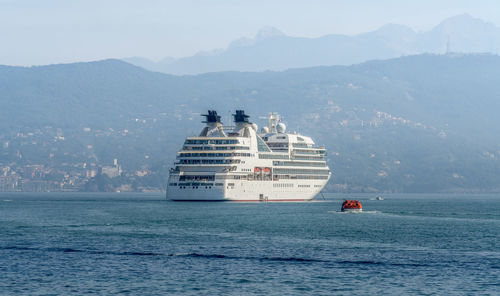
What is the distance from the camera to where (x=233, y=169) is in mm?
175375

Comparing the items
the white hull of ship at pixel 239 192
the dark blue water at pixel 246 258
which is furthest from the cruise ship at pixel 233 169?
the dark blue water at pixel 246 258

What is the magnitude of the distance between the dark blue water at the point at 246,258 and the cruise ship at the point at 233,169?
5803cm

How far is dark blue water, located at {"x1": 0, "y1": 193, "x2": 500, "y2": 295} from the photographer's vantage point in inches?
2231

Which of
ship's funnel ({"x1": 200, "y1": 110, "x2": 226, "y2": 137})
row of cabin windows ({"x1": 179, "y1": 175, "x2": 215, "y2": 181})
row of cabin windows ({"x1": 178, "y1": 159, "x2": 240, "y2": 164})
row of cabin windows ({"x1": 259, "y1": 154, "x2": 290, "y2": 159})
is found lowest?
row of cabin windows ({"x1": 179, "y1": 175, "x2": 215, "y2": 181})

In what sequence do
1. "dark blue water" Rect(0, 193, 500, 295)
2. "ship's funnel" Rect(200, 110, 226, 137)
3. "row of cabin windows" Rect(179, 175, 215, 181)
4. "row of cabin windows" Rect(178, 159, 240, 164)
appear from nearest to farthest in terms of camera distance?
"dark blue water" Rect(0, 193, 500, 295)
"row of cabin windows" Rect(179, 175, 215, 181)
"row of cabin windows" Rect(178, 159, 240, 164)
"ship's funnel" Rect(200, 110, 226, 137)

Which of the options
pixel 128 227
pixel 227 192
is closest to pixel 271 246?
pixel 128 227

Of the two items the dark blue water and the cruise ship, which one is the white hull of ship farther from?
the dark blue water

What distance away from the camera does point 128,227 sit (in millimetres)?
104125

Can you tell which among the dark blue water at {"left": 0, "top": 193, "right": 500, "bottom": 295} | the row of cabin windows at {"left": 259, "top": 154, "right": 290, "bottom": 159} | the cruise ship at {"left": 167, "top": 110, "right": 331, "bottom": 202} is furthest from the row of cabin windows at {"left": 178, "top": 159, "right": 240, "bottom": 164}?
the dark blue water at {"left": 0, "top": 193, "right": 500, "bottom": 295}

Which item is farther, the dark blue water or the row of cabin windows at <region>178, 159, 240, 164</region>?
the row of cabin windows at <region>178, 159, 240, 164</region>

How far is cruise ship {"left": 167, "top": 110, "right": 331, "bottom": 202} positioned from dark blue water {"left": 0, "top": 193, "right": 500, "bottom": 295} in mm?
58032

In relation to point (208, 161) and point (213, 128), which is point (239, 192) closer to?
point (208, 161)

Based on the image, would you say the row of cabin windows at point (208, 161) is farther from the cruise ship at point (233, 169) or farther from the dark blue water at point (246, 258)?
the dark blue water at point (246, 258)

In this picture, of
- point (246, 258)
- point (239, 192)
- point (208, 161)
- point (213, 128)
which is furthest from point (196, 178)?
point (246, 258)
